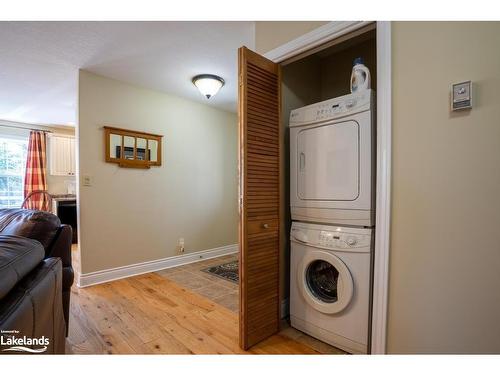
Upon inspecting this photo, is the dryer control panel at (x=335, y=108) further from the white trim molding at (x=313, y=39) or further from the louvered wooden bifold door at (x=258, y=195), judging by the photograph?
the white trim molding at (x=313, y=39)

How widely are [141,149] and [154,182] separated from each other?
0.44m

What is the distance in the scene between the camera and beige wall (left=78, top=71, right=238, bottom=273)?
2668mm

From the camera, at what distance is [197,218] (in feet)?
11.9

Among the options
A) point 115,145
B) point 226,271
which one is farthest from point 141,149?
point 226,271

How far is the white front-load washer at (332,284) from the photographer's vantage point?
1.46 m

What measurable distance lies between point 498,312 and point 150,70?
10.4 ft

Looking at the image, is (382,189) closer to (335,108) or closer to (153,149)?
(335,108)

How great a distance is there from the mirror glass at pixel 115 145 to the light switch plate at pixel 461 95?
2961 millimetres

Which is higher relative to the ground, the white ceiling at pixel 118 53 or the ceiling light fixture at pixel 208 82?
the white ceiling at pixel 118 53

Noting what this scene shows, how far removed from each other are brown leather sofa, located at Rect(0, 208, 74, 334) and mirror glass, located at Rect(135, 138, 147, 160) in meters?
1.49

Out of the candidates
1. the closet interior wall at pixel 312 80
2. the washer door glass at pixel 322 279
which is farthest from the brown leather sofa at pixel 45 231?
the washer door glass at pixel 322 279

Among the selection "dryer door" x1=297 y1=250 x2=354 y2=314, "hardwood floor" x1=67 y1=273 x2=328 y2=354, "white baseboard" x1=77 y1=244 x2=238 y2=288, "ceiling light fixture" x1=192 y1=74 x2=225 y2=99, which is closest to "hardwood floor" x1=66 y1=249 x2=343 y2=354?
"hardwood floor" x1=67 y1=273 x2=328 y2=354

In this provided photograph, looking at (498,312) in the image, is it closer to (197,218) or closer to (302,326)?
(302,326)
